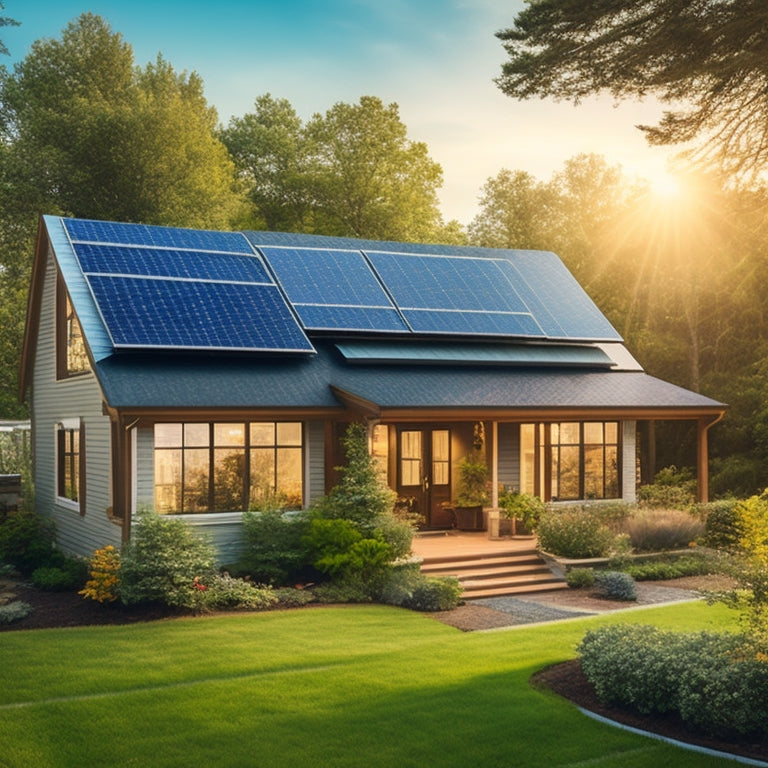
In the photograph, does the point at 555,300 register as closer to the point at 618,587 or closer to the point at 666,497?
the point at 666,497

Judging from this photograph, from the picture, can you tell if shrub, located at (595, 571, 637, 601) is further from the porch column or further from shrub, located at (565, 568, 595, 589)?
the porch column

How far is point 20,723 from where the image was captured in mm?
8898

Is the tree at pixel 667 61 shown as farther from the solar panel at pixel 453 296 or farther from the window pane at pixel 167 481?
the solar panel at pixel 453 296

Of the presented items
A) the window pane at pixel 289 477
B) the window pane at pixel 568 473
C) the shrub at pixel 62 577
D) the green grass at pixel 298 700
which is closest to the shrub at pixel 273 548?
the window pane at pixel 289 477

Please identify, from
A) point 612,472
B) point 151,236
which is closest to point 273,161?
point 151,236

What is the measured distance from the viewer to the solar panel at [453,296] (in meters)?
21.2

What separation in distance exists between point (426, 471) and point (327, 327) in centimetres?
376

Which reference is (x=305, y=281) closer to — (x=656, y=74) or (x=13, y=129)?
(x=656, y=74)

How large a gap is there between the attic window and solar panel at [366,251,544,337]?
264 inches

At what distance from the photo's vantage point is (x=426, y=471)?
20.5m

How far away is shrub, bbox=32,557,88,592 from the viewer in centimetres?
1633

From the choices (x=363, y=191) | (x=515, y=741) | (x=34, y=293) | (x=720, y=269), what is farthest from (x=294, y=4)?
(x=363, y=191)

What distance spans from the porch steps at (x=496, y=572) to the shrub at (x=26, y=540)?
769 centimetres

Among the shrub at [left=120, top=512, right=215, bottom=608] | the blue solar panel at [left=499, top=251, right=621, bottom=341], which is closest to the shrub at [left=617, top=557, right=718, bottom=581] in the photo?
the blue solar panel at [left=499, top=251, right=621, bottom=341]
